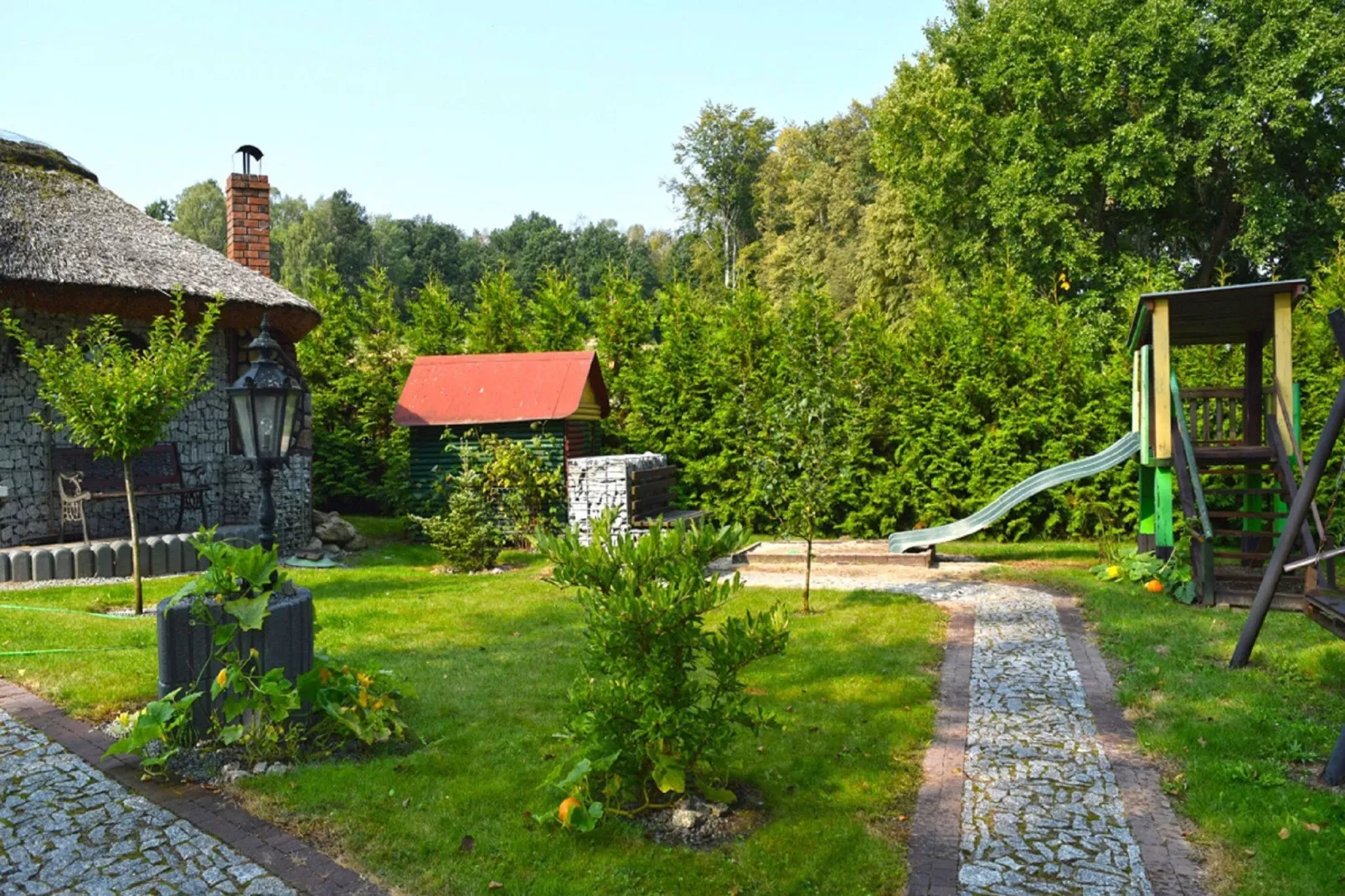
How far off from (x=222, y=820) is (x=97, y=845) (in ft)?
1.57

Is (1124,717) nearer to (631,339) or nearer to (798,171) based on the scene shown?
(631,339)

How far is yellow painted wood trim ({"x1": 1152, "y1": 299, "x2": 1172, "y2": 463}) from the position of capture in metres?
9.52

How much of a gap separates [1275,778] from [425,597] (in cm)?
748

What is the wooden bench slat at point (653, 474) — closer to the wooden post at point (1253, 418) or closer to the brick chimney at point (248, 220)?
the brick chimney at point (248, 220)

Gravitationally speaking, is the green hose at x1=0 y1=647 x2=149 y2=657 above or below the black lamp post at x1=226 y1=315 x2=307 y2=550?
A: below

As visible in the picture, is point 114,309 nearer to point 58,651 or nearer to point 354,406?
point 354,406

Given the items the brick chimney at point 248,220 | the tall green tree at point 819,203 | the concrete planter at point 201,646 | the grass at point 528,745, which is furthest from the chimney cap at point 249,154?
the tall green tree at point 819,203

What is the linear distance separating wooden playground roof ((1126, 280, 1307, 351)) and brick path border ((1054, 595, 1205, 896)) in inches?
164

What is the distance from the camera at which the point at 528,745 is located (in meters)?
5.18

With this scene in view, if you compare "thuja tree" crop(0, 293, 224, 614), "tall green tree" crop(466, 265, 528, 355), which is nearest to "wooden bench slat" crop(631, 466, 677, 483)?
"tall green tree" crop(466, 265, 528, 355)

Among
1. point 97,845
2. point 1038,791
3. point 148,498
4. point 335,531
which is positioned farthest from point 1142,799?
point 148,498

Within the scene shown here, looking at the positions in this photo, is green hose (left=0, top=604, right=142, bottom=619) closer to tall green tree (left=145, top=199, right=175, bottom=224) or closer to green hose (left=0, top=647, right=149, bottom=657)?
green hose (left=0, top=647, right=149, bottom=657)

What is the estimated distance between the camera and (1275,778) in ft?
15.0

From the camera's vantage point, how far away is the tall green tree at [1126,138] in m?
19.0
